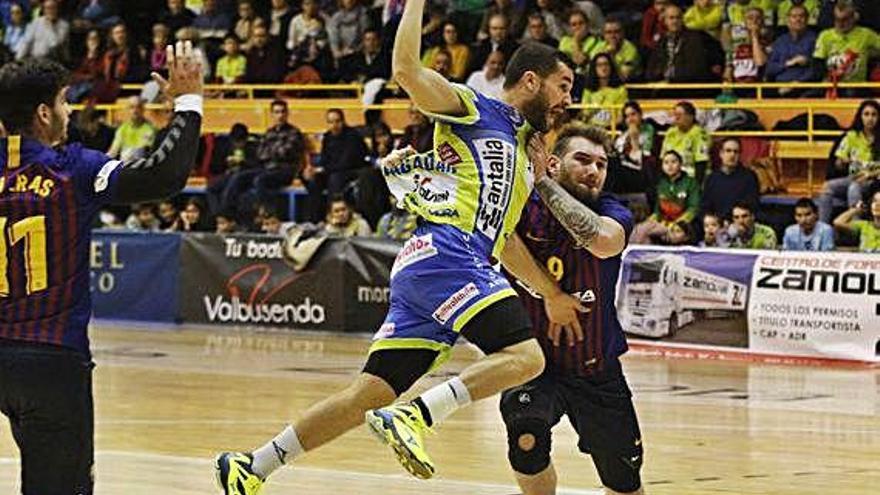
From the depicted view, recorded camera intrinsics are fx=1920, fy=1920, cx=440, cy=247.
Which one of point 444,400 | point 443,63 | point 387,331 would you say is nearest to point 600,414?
point 444,400

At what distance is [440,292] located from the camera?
846 cm

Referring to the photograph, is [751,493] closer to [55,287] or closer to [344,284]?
[55,287]

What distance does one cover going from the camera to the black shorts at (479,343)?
8.38 m

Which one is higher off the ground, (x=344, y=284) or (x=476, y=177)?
(x=476, y=177)

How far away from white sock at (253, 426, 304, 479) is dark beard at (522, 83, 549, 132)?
183 centimetres

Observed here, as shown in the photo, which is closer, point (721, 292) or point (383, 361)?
point (383, 361)

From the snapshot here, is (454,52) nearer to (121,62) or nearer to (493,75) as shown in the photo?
(493,75)

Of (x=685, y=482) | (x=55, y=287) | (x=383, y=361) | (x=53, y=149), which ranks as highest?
(x=53, y=149)

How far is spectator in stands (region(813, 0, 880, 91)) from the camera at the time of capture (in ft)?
72.9

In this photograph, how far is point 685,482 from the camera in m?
11.1

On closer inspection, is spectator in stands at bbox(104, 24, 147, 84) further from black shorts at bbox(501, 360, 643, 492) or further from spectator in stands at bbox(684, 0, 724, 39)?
black shorts at bbox(501, 360, 643, 492)

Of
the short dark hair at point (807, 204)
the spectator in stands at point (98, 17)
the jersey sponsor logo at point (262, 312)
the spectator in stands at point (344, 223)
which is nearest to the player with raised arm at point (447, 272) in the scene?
the short dark hair at point (807, 204)

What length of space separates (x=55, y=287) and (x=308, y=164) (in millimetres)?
18869

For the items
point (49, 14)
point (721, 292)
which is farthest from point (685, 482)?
point (49, 14)
